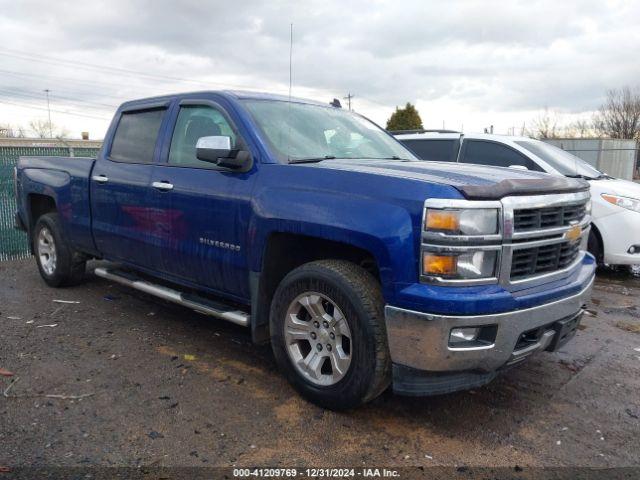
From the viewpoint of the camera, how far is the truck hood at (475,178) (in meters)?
2.86

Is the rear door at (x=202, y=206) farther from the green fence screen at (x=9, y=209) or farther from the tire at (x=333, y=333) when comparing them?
the green fence screen at (x=9, y=209)

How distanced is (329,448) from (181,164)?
2457 millimetres

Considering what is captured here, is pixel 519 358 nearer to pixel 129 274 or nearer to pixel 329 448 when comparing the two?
pixel 329 448

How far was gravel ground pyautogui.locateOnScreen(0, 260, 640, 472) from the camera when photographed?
9.50ft

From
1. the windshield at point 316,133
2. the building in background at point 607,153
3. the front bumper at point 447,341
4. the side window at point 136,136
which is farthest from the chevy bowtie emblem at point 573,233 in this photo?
the building in background at point 607,153

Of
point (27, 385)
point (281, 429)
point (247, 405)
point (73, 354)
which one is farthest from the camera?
point (73, 354)

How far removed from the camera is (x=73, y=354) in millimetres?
4254

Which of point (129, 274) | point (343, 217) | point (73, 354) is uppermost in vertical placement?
point (343, 217)

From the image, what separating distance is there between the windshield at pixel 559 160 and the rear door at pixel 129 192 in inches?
193

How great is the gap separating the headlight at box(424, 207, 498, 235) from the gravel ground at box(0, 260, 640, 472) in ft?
3.90

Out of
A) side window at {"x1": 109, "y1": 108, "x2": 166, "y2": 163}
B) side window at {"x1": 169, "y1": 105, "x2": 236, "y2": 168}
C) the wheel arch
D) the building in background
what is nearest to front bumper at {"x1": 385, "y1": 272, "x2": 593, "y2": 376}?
the wheel arch

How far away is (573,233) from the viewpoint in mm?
3422

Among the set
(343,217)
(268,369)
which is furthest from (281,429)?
(343,217)

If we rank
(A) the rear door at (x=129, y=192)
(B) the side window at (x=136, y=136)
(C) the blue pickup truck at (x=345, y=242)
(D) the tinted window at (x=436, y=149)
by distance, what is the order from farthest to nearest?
(D) the tinted window at (x=436, y=149) → (B) the side window at (x=136, y=136) → (A) the rear door at (x=129, y=192) → (C) the blue pickup truck at (x=345, y=242)
